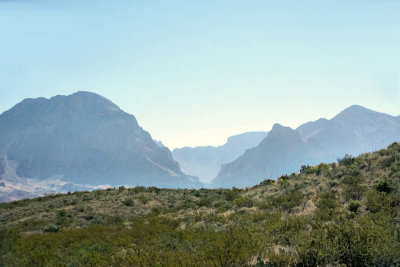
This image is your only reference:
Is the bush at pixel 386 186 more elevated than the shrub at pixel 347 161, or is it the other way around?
the shrub at pixel 347 161

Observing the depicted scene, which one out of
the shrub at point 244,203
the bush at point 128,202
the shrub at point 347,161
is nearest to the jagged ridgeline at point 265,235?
the shrub at point 244,203

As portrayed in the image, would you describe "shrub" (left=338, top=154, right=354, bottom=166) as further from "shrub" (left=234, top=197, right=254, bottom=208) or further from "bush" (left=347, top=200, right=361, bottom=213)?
"bush" (left=347, top=200, right=361, bottom=213)

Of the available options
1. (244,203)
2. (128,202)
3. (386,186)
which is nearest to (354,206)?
(386,186)

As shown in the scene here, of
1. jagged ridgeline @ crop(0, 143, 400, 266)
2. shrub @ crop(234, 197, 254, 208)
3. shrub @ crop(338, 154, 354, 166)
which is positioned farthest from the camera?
shrub @ crop(338, 154, 354, 166)

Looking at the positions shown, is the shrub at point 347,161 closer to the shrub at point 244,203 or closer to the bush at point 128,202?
the shrub at point 244,203

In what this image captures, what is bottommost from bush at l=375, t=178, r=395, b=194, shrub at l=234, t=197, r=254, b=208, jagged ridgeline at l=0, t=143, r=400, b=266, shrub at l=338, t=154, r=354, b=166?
shrub at l=234, t=197, r=254, b=208

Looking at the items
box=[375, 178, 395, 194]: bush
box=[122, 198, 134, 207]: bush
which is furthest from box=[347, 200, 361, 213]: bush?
box=[122, 198, 134, 207]: bush

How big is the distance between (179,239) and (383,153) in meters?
19.0

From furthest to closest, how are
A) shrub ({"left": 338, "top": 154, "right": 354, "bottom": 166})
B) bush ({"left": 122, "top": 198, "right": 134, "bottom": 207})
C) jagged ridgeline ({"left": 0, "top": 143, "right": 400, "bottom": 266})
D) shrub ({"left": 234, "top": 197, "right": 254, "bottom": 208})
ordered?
bush ({"left": 122, "top": 198, "right": 134, "bottom": 207}) < shrub ({"left": 338, "top": 154, "right": 354, "bottom": 166}) < shrub ({"left": 234, "top": 197, "right": 254, "bottom": 208}) < jagged ridgeline ({"left": 0, "top": 143, "right": 400, "bottom": 266})

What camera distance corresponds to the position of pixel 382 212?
10.1 m

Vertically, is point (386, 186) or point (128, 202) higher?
point (386, 186)

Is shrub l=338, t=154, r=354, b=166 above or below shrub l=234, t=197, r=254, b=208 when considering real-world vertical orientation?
above

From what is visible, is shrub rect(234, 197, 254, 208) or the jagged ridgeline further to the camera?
shrub rect(234, 197, 254, 208)

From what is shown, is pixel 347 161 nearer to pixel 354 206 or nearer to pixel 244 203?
pixel 244 203
